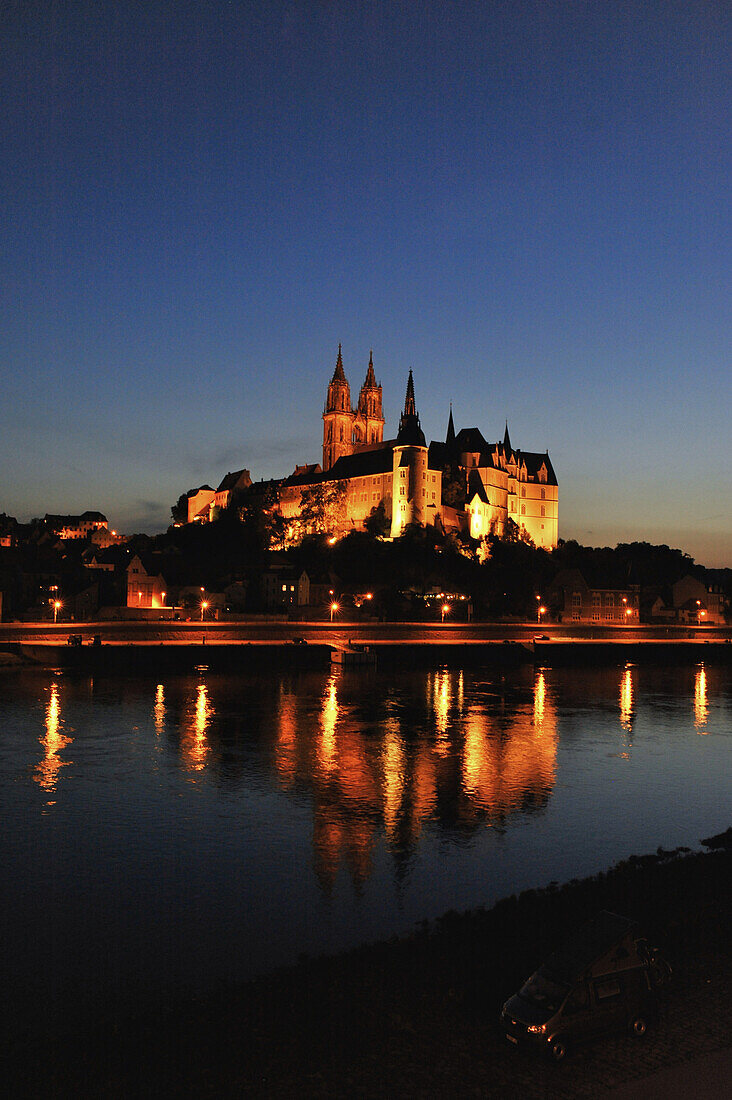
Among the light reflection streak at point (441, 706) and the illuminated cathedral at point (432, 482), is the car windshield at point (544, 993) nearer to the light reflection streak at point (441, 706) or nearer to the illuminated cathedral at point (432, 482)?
the light reflection streak at point (441, 706)

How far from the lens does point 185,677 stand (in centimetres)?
5412

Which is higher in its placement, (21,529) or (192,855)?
(21,529)

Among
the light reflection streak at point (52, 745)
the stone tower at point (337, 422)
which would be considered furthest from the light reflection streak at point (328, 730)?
the stone tower at point (337, 422)

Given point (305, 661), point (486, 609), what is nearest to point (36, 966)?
point (305, 661)

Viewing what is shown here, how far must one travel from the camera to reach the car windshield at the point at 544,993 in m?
9.61

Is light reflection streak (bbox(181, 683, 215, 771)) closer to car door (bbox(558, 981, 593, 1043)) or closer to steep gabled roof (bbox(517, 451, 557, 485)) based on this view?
car door (bbox(558, 981, 593, 1043))

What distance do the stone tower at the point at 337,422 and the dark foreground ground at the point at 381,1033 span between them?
128910mm

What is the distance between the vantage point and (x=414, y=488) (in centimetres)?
11056

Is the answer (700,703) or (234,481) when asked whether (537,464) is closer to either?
(234,481)

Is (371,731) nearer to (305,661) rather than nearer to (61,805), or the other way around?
(61,805)

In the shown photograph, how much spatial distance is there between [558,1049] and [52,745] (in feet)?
89.7

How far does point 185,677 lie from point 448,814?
32891 millimetres

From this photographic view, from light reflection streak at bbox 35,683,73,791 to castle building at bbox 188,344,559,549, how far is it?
236ft

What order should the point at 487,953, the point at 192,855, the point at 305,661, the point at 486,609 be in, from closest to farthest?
the point at 487,953 → the point at 192,855 → the point at 305,661 → the point at 486,609
